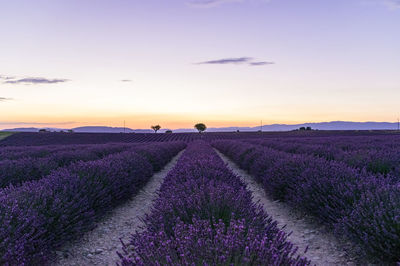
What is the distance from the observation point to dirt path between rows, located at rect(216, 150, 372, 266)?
11.4ft

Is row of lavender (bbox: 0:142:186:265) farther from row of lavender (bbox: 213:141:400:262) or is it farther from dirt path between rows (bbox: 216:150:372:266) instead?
row of lavender (bbox: 213:141:400:262)

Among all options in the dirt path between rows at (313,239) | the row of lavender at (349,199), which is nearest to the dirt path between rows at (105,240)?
the dirt path between rows at (313,239)

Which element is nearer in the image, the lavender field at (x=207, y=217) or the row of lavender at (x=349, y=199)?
the lavender field at (x=207, y=217)

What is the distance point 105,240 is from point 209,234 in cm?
272

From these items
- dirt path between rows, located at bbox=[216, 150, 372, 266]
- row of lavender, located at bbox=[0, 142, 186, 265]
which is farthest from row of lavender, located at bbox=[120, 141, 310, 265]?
row of lavender, located at bbox=[0, 142, 186, 265]

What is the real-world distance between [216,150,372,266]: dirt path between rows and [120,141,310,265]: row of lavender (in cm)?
45

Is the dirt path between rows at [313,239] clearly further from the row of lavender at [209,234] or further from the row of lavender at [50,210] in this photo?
the row of lavender at [50,210]

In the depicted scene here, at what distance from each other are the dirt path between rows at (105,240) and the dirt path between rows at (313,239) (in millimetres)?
2029

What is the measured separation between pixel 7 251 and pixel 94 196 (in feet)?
7.81

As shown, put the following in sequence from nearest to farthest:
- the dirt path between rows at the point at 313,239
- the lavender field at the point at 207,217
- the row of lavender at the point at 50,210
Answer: the lavender field at the point at 207,217 < the row of lavender at the point at 50,210 < the dirt path between rows at the point at 313,239

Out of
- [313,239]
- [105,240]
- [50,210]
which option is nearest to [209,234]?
[50,210]

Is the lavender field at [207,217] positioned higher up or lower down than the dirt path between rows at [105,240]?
higher up

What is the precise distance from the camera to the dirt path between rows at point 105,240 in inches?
145

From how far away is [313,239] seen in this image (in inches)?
164
